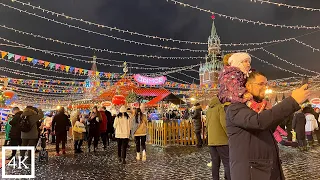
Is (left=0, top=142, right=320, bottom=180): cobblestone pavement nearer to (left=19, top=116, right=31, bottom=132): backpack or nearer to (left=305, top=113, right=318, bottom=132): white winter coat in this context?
(left=19, top=116, right=31, bottom=132): backpack

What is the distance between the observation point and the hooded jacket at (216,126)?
5.14 metres

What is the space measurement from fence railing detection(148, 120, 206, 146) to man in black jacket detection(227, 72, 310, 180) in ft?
37.2

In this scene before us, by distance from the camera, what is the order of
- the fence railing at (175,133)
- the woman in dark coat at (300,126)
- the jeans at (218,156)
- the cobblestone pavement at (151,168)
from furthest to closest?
1. the fence railing at (175,133)
2. the woman in dark coat at (300,126)
3. the cobblestone pavement at (151,168)
4. the jeans at (218,156)

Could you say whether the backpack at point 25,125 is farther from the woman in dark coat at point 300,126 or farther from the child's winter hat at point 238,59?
the woman in dark coat at point 300,126

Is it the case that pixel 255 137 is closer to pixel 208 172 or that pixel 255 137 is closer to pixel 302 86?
pixel 302 86

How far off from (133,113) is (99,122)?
3531 millimetres

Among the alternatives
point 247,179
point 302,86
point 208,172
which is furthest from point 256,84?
point 208,172

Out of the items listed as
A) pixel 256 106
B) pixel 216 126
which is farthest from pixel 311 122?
pixel 256 106

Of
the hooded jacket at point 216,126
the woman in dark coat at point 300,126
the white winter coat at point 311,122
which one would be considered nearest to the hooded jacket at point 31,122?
the hooded jacket at point 216,126

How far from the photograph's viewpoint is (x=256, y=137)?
8.48 feet

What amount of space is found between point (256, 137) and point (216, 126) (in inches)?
108

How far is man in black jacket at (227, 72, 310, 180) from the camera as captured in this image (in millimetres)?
2414

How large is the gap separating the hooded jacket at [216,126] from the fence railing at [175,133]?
8554mm

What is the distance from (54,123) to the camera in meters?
11.7
